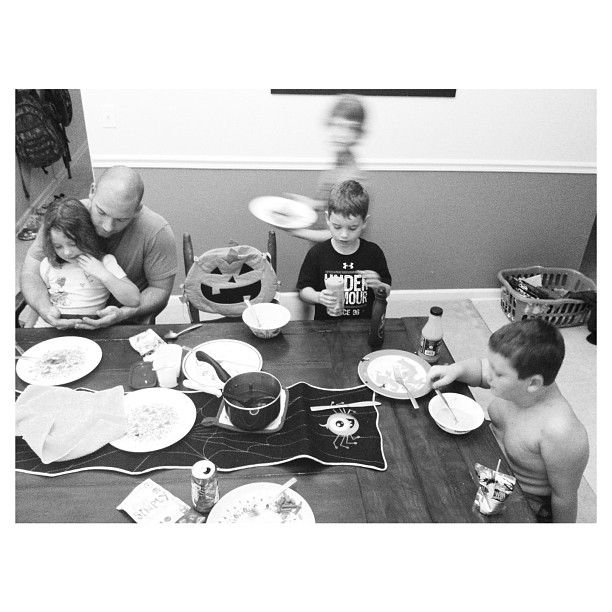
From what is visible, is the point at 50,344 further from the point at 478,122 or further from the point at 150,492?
the point at 478,122

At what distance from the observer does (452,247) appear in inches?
135

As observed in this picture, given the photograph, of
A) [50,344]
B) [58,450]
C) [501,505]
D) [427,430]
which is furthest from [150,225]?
[501,505]

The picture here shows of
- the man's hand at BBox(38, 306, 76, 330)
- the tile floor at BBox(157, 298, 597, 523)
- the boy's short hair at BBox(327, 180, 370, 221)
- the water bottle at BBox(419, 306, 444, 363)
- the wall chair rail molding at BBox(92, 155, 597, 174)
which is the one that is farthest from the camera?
the wall chair rail molding at BBox(92, 155, 597, 174)

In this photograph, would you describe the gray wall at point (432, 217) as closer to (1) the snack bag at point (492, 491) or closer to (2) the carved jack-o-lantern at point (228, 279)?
(2) the carved jack-o-lantern at point (228, 279)

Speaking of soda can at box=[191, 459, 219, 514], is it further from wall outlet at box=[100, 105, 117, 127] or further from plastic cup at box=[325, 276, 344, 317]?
wall outlet at box=[100, 105, 117, 127]

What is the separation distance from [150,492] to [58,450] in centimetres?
29

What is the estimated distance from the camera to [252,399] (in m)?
1.53

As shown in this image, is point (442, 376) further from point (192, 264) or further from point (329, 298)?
point (192, 264)

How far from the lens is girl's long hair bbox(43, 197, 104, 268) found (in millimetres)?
1928

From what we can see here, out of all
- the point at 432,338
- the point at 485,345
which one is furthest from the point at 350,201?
the point at 485,345

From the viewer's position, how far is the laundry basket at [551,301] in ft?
10.5

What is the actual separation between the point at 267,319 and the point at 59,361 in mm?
694

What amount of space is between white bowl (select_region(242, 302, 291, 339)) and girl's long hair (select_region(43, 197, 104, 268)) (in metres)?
0.65

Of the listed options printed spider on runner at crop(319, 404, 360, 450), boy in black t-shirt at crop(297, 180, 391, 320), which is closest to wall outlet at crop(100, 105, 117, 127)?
boy in black t-shirt at crop(297, 180, 391, 320)
